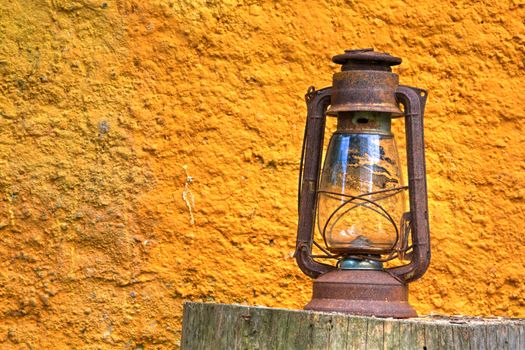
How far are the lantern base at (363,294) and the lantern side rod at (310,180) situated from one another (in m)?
0.08

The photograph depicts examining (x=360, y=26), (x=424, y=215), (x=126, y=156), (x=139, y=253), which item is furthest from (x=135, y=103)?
(x=424, y=215)

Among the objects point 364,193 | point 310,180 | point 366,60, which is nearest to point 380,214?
point 364,193

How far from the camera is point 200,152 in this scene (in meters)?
3.37

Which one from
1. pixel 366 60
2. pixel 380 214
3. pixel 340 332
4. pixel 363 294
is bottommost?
pixel 340 332

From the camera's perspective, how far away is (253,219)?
11.1 feet

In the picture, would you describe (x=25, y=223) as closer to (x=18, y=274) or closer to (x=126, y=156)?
(x=18, y=274)

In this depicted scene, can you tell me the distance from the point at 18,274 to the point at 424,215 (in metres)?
1.22

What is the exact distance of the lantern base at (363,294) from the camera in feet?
8.46

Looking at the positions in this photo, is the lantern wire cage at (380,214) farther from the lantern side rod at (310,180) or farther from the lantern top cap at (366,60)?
the lantern top cap at (366,60)

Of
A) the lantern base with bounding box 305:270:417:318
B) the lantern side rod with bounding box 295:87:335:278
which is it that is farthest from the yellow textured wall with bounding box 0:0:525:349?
the lantern base with bounding box 305:270:417:318

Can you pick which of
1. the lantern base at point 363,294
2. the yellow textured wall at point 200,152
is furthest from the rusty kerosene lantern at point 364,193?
the yellow textured wall at point 200,152

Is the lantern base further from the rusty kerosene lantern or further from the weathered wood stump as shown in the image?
the weathered wood stump

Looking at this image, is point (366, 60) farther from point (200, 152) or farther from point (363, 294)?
point (200, 152)

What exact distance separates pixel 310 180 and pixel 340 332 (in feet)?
1.50
